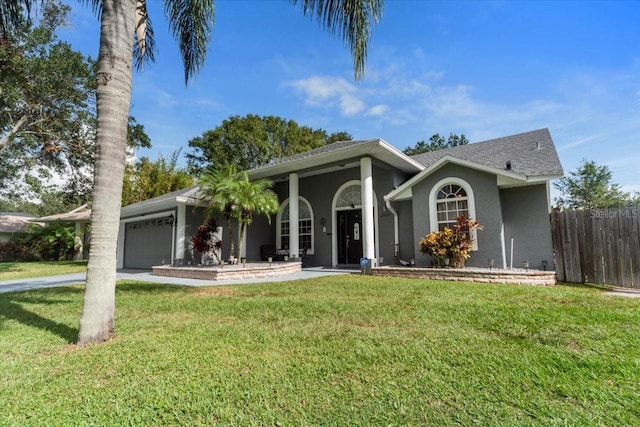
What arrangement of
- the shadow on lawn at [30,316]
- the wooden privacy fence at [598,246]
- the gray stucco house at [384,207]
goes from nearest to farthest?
the shadow on lawn at [30,316] < the wooden privacy fence at [598,246] < the gray stucco house at [384,207]

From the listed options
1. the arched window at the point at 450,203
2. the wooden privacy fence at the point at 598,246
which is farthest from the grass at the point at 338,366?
the arched window at the point at 450,203

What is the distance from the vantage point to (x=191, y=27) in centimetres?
688

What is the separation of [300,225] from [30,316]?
33.1ft

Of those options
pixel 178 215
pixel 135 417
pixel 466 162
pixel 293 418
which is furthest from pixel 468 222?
pixel 178 215

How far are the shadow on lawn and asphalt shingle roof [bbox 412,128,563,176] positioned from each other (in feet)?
34.6

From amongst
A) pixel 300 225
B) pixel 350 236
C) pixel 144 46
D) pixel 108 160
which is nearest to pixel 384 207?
pixel 350 236

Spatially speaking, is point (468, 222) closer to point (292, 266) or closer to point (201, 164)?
point (292, 266)

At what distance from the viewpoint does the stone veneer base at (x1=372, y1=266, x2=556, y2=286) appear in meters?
7.99

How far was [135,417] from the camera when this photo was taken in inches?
94.2

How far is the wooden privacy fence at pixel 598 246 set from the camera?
723 centimetres

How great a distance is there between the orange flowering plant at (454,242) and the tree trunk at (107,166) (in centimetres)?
820

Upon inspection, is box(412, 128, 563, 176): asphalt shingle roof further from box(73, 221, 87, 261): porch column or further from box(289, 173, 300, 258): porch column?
box(73, 221, 87, 261): porch column

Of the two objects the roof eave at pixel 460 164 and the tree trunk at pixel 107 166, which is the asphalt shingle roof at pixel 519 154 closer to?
the roof eave at pixel 460 164

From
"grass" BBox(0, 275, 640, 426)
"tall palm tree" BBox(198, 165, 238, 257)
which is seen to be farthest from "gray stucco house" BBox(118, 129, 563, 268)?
"grass" BBox(0, 275, 640, 426)
